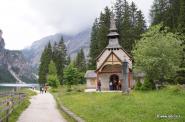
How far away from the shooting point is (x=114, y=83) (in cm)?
5909

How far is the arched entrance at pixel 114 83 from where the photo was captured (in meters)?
57.7

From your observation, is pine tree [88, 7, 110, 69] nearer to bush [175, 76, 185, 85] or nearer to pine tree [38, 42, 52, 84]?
pine tree [38, 42, 52, 84]

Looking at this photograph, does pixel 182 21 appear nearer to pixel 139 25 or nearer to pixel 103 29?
pixel 139 25

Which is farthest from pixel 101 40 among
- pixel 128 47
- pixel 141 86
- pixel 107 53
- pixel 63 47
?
pixel 141 86

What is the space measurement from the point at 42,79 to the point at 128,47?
43.9m

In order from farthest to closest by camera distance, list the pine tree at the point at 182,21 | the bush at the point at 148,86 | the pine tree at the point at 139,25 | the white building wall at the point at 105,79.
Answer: the pine tree at the point at 139,25
the white building wall at the point at 105,79
the pine tree at the point at 182,21
the bush at the point at 148,86

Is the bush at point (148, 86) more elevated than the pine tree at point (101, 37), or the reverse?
the pine tree at point (101, 37)

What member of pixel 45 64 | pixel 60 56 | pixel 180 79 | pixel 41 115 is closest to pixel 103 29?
pixel 45 64

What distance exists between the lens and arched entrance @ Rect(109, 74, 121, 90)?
189ft

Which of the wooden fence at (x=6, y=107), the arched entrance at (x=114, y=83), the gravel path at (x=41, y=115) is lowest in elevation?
the gravel path at (x=41, y=115)

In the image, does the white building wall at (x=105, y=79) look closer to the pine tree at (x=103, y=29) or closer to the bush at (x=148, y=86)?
the bush at (x=148, y=86)

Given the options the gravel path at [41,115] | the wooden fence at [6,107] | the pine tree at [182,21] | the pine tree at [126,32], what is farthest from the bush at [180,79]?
the gravel path at [41,115]

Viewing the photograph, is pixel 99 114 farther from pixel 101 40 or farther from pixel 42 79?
pixel 42 79

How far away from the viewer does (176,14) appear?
6975 cm
